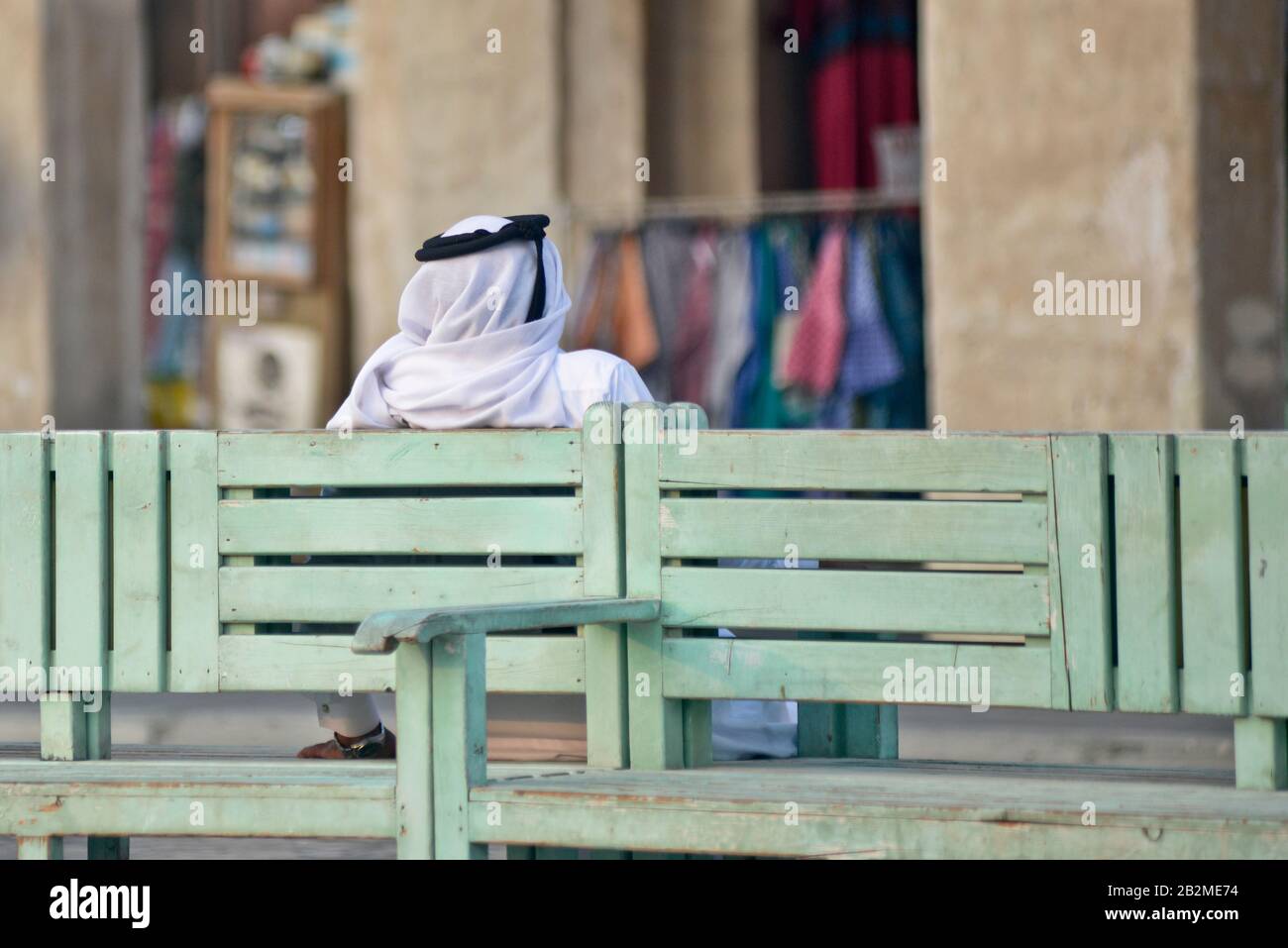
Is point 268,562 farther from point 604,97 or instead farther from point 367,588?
point 604,97

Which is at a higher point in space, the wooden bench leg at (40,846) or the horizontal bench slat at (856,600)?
the horizontal bench slat at (856,600)

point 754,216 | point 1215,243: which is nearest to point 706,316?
point 754,216

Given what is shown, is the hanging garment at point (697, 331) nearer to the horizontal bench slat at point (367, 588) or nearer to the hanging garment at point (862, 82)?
the hanging garment at point (862, 82)

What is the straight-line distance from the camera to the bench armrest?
3170mm

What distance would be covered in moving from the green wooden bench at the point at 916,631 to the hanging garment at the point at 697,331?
4513mm

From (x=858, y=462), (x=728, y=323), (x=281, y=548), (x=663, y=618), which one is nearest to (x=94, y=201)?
(x=728, y=323)

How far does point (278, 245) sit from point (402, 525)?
233 inches

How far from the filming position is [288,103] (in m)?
9.41

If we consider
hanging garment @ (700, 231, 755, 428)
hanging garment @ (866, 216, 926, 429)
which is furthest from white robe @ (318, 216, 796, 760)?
hanging garment @ (700, 231, 755, 428)

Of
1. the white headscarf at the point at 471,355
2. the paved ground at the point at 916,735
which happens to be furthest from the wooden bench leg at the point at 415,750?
the paved ground at the point at 916,735

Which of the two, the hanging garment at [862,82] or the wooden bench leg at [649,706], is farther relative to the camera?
the hanging garment at [862,82]

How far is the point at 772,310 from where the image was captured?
8.09 meters

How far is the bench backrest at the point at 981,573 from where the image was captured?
3338 millimetres
